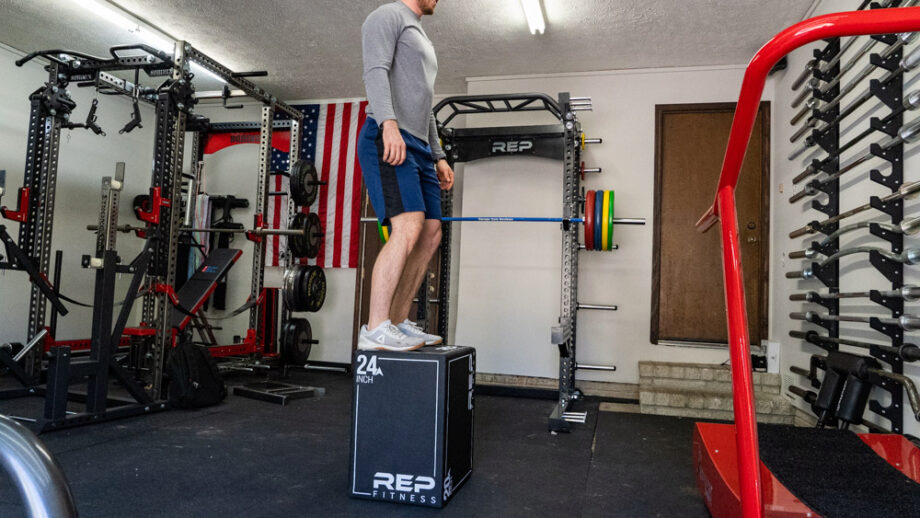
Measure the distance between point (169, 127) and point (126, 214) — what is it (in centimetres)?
278

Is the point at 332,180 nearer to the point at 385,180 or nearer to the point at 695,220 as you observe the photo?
the point at 695,220

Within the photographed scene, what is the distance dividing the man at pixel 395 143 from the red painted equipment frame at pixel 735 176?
1.06 m

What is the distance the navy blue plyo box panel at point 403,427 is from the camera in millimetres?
1756

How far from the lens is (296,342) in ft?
14.8

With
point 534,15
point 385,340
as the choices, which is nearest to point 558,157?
point 534,15

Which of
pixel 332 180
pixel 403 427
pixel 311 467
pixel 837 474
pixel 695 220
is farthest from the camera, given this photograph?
pixel 332 180

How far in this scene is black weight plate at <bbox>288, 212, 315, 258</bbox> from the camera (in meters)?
4.59

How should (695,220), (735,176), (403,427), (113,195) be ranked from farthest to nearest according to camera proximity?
(695,220)
(113,195)
(403,427)
(735,176)

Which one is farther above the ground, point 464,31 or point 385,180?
point 464,31

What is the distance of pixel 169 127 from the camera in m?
3.40

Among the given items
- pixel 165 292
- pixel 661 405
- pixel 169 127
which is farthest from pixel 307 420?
pixel 661 405

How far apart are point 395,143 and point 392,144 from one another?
11mm

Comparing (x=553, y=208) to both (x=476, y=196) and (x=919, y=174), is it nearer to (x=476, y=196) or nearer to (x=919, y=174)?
(x=476, y=196)

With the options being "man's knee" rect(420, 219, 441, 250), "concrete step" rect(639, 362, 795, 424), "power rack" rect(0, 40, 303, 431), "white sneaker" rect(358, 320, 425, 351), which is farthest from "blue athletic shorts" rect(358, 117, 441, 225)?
"concrete step" rect(639, 362, 795, 424)
